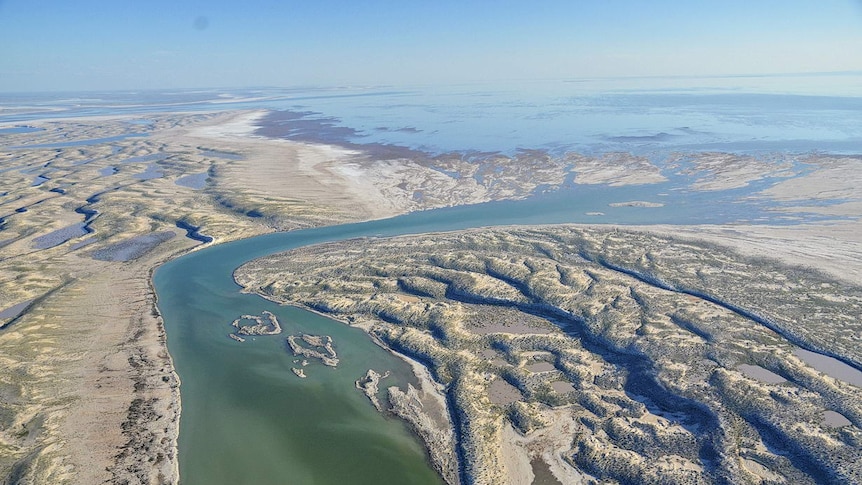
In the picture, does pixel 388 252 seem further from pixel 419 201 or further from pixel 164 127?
pixel 164 127

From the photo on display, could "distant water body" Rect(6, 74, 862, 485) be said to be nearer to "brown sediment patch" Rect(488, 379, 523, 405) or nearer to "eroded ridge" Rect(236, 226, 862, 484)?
"eroded ridge" Rect(236, 226, 862, 484)

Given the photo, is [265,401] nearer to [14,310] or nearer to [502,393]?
[502,393]

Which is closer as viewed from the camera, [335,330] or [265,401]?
[265,401]

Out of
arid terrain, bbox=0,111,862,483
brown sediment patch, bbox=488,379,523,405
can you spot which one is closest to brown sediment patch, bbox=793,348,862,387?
arid terrain, bbox=0,111,862,483

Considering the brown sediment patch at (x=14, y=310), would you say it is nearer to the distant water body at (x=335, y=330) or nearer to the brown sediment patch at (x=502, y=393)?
the distant water body at (x=335, y=330)

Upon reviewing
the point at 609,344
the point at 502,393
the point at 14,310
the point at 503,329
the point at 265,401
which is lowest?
the point at 265,401

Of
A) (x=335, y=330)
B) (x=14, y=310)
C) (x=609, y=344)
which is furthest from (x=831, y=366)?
(x=14, y=310)

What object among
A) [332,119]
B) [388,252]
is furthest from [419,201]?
[332,119]
